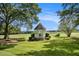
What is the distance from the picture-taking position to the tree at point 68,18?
7.34 ft

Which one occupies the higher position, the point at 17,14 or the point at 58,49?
the point at 17,14

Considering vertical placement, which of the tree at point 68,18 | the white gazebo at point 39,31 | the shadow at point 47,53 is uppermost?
the tree at point 68,18

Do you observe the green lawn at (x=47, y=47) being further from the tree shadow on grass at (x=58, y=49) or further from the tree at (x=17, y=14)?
the tree at (x=17, y=14)

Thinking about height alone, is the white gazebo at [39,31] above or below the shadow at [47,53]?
above

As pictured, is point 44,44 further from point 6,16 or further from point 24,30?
point 6,16

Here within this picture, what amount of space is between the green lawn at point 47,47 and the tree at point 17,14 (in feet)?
0.41

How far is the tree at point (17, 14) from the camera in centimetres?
226

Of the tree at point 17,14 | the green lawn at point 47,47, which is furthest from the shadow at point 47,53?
the tree at point 17,14

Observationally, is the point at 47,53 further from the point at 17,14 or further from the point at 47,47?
the point at 17,14

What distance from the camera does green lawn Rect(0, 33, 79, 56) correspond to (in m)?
2.20

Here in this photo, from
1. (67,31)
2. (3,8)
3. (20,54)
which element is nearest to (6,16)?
(3,8)

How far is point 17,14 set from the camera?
90.3 inches

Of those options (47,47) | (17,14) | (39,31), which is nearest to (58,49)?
(47,47)

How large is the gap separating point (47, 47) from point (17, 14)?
1.40 feet
